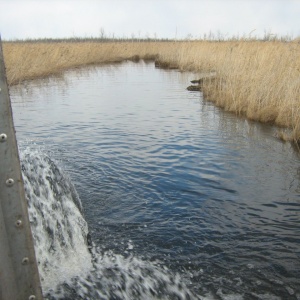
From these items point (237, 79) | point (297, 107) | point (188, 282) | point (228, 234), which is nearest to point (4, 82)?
point (188, 282)

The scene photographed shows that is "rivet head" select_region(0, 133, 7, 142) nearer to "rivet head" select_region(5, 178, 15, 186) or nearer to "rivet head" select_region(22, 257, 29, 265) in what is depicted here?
"rivet head" select_region(5, 178, 15, 186)

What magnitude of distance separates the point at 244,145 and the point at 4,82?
5964 mm

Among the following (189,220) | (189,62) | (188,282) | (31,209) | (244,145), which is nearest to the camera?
(188,282)

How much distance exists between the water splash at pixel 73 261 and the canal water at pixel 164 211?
1 centimetres

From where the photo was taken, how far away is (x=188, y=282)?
2893mm

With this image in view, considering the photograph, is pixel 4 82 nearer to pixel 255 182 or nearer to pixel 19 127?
pixel 255 182

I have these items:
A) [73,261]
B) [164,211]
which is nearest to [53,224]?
[73,261]

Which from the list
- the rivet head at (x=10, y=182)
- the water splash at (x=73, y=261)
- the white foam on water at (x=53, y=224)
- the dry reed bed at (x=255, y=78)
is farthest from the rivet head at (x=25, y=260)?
the dry reed bed at (x=255, y=78)

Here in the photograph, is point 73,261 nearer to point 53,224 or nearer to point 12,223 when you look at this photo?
point 53,224

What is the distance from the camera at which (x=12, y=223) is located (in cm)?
135

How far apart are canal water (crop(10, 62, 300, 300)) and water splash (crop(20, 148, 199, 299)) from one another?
1 cm

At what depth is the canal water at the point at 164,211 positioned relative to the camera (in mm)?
2906

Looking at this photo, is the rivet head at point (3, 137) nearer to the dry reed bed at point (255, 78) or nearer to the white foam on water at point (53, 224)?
the white foam on water at point (53, 224)

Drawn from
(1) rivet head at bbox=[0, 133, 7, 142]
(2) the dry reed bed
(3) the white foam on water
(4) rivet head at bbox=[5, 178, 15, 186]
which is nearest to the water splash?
(3) the white foam on water
